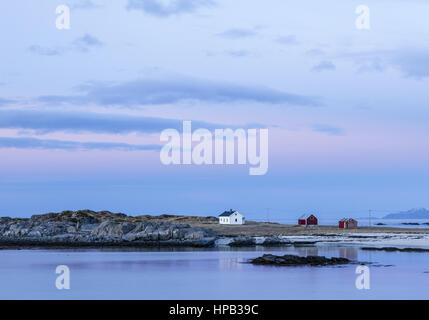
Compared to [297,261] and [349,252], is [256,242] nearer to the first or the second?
[349,252]

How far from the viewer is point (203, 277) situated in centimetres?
4509

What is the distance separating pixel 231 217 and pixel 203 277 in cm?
6559

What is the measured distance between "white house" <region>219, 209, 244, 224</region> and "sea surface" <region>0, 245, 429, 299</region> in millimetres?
47572

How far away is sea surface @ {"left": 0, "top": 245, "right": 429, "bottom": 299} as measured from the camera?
37312 mm

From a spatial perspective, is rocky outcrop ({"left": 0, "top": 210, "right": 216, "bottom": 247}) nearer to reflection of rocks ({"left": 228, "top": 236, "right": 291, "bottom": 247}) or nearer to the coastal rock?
the coastal rock

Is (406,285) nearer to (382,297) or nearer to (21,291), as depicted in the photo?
(382,297)

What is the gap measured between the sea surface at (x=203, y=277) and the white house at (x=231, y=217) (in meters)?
47.6

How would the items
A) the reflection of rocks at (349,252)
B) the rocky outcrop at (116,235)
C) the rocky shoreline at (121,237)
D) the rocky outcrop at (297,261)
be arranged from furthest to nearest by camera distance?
the rocky outcrop at (116,235) → the rocky shoreline at (121,237) → the reflection of rocks at (349,252) → the rocky outcrop at (297,261)

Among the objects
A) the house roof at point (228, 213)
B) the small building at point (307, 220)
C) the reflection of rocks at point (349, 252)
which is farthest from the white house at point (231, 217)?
the reflection of rocks at point (349, 252)

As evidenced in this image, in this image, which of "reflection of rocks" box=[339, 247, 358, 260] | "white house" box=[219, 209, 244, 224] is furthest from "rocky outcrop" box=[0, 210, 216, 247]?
"white house" box=[219, 209, 244, 224]

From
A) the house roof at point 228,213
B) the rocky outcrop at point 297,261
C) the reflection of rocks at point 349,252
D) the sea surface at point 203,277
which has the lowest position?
the sea surface at point 203,277

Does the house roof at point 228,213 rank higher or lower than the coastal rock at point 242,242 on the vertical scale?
higher

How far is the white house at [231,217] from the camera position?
111 meters

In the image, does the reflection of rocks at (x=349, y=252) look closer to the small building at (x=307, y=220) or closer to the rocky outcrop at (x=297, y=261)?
the rocky outcrop at (x=297, y=261)
